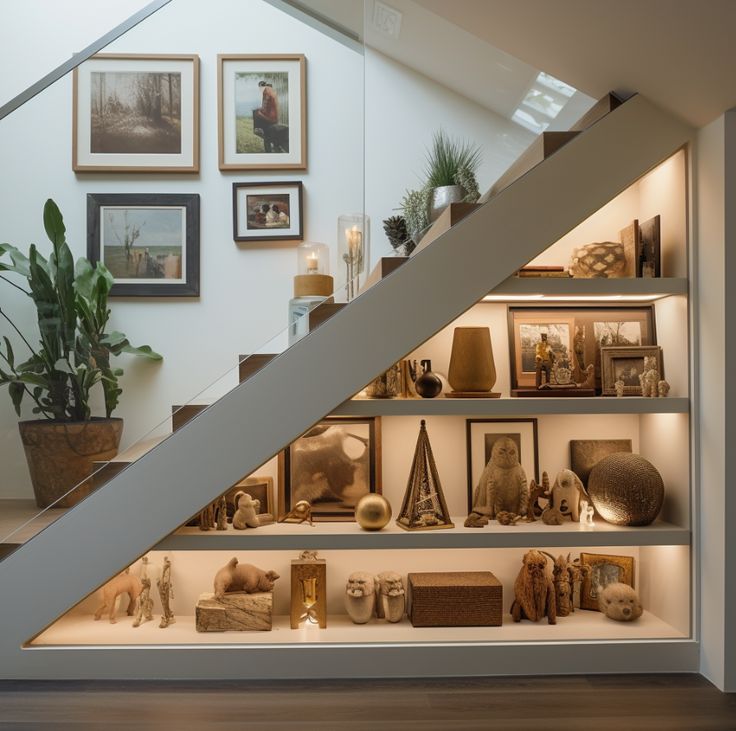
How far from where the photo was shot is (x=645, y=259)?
8.47ft

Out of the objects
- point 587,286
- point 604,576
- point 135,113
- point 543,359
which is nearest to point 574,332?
point 543,359

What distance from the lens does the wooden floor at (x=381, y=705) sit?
2.05m

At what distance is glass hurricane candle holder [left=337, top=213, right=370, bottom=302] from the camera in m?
2.50

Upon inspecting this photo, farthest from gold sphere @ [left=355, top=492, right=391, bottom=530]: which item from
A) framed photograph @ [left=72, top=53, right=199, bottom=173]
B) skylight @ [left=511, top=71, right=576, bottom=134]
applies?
skylight @ [left=511, top=71, right=576, bottom=134]

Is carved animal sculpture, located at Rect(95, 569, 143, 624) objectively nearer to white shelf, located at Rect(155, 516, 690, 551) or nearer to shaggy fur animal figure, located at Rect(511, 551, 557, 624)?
white shelf, located at Rect(155, 516, 690, 551)

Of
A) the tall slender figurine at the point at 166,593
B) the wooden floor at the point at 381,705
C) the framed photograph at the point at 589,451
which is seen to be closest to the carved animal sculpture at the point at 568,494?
the framed photograph at the point at 589,451

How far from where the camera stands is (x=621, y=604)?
2566mm

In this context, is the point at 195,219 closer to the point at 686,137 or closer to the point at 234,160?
the point at 234,160

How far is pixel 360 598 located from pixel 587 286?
4.56 feet

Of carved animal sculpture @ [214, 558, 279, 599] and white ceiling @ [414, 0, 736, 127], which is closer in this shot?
white ceiling @ [414, 0, 736, 127]

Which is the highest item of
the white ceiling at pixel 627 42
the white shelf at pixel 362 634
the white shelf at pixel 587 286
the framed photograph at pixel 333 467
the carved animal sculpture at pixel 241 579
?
the white ceiling at pixel 627 42

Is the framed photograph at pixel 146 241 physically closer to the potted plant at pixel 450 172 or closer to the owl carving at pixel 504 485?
the potted plant at pixel 450 172

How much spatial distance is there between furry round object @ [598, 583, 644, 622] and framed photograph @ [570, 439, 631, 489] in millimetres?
436

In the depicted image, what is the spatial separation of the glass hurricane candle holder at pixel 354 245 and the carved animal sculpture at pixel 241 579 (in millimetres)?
1128
